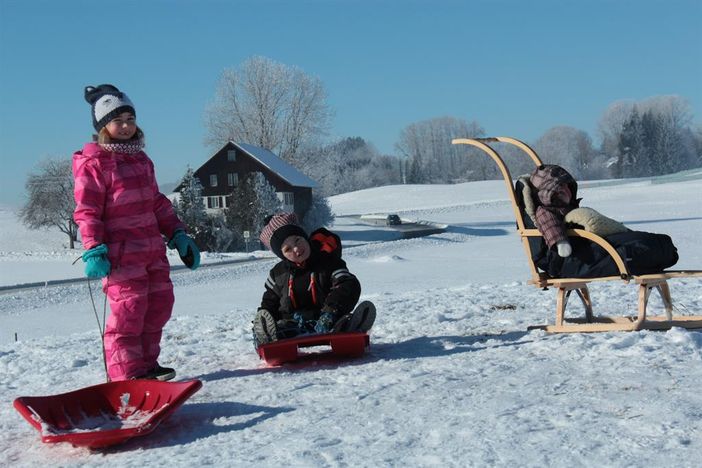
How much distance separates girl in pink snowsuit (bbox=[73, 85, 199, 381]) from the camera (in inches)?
180

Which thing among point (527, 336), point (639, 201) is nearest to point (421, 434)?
point (527, 336)

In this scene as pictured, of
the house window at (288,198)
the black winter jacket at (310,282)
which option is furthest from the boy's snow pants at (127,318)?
the house window at (288,198)

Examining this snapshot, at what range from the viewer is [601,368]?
409cm

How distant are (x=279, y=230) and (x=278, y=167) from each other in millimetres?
44274

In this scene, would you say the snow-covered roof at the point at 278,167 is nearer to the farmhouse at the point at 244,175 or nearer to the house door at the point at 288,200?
the farmhouse at the point at 244,175

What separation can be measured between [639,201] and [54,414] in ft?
192

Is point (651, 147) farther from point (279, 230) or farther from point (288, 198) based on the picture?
point (279, 230)

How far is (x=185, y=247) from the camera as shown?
16.9ft

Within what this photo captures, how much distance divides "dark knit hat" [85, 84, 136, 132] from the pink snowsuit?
0.20 metres

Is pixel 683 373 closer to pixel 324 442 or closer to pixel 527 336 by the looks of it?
pixel 527 336

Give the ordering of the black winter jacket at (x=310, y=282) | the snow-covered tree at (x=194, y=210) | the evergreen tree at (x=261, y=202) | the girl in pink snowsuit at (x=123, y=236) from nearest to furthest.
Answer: the girl in pink snowsuit at (x=123, y=236)
the black winter jacket at (x=310, y=282)
the snow-covered tree at (x=194, y=210)
the evergreen tree at (x=261, y=202)

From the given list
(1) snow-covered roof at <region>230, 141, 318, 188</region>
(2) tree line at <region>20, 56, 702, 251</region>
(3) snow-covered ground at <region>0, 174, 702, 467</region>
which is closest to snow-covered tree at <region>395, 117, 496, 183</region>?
(2) tree line at <region>20, 56, 702, 251</region>

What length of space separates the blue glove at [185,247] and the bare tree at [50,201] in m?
50.5

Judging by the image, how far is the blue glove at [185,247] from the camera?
203 inches
